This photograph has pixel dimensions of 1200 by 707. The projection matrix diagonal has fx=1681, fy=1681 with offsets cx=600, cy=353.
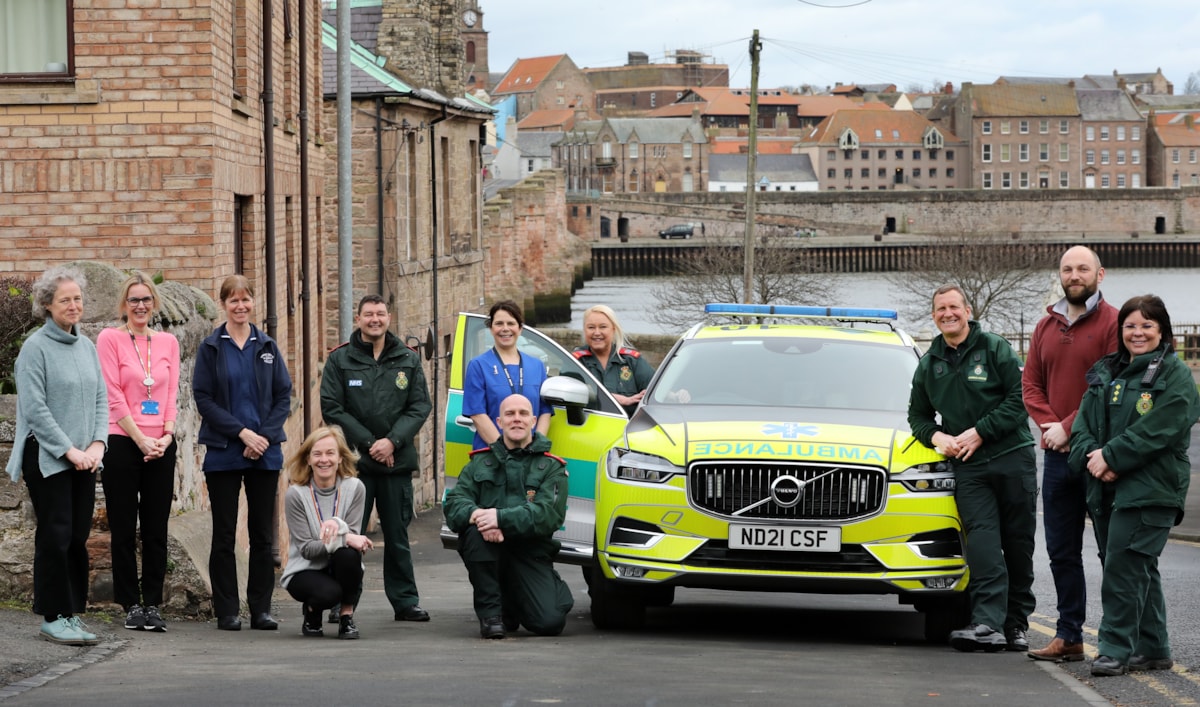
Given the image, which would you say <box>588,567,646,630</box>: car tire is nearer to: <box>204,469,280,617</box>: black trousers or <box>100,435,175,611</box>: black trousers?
<box>204,469,280,617</box>: black trousers

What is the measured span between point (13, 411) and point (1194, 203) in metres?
143

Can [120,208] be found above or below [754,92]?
below

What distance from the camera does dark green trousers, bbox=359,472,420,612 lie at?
9.23 metres

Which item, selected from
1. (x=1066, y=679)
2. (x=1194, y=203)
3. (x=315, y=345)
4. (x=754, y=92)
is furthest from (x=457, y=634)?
(x=1194, y=203)

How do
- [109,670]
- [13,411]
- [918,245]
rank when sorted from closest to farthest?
[109,670] → [13,411] → [918,245]

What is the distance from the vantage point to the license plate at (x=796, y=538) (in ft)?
27.0

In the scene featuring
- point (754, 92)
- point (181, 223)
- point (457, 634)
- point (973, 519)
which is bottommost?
point (457, 634)

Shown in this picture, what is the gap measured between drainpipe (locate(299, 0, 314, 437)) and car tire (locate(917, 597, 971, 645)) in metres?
11.8

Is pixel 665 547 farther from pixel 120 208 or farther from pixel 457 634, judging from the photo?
pixel 120 208

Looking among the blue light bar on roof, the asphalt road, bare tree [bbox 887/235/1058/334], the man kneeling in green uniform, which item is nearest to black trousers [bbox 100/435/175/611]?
the asphalt road

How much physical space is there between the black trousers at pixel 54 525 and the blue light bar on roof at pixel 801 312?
3.96 meters

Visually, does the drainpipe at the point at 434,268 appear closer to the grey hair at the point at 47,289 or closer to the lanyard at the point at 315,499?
the lanyard at the point at 315,499

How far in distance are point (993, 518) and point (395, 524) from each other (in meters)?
3.23

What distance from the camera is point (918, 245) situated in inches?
4656
